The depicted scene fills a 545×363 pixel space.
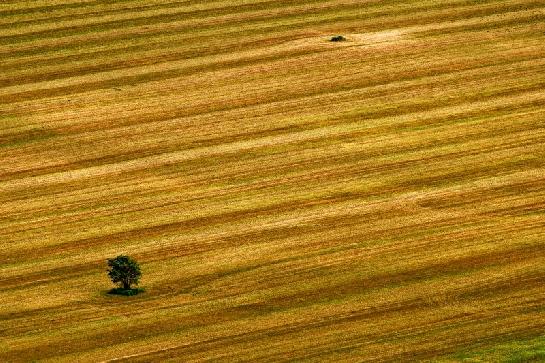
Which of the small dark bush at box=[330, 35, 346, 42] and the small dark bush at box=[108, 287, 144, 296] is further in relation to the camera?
the small dark bush at box=[330, 35, 346, 42]

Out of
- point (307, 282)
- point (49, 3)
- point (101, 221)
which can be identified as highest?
point (49, 3)

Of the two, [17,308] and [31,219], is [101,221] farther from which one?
[17,308]

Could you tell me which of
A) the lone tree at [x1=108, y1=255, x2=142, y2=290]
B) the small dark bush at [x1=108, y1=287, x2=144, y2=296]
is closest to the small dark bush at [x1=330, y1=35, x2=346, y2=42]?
the lone tree at [x1=108, y1=255, x2=142, y2=290]

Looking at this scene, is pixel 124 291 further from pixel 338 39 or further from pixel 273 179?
pixel 338 39

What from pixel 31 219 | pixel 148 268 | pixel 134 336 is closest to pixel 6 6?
pixel 31 219

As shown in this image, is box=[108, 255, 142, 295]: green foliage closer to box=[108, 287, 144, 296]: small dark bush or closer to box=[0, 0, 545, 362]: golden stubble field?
box=[108, 287, 144, 296]: small dark bush

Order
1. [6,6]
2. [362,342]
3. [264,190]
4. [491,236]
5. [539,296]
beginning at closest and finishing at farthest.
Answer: [362,342], [539,296], [491,236], [264,190], [6,6]

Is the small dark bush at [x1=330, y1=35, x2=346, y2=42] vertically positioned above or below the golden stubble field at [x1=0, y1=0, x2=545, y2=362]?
above

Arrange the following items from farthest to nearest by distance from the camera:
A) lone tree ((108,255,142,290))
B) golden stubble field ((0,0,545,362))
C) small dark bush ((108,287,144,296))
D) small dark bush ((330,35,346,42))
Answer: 1. small dark bush ((330,35,346,42))
2. small dark bush ((108,287,144,296))
3. lone tree ((108,255,142,290))
4. golden stubble field ((0,0,545,362))
